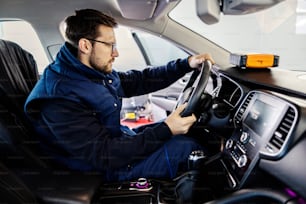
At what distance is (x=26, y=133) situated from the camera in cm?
109

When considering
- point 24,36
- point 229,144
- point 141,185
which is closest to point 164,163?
point 141,185

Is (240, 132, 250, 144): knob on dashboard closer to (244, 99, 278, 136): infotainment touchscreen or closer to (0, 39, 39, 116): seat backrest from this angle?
(244, 99, 278, 136): infotainment touchscreen

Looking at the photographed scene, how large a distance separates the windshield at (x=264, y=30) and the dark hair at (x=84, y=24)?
0.62 meters

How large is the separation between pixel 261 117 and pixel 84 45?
0.65 m

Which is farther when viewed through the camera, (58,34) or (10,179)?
(58,34)

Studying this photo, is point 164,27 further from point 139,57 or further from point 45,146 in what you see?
point 45,146

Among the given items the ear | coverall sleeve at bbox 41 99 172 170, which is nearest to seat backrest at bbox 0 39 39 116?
coverall sleeve at bbox 41 99 172 170

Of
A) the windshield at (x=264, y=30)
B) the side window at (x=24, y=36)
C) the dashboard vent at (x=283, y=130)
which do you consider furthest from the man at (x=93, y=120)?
the side window at (x=24, y=36)

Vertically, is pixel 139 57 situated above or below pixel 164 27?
below

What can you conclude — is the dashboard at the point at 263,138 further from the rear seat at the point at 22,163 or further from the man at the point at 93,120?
the rear seat at the point at 22,163

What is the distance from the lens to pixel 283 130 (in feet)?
2.61

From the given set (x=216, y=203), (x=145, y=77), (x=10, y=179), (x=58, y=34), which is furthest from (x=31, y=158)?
(x=58, y=34)

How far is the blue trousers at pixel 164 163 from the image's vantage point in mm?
1119

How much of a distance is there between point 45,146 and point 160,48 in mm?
1224
